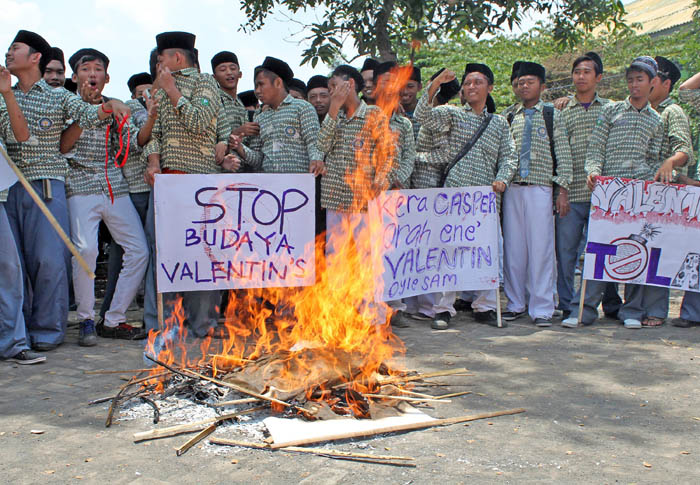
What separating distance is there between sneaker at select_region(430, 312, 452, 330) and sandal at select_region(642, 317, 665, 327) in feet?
6.62

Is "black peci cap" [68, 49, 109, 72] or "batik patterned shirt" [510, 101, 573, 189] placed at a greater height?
"black peci cap" [68, 49, 109, 72]

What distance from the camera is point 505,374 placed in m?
5.33

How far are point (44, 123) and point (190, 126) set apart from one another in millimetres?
1237

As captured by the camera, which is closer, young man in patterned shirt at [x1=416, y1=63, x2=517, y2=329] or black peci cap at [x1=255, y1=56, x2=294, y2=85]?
black peci cap at [x1=255, y1=56, x2=294, y2=85]

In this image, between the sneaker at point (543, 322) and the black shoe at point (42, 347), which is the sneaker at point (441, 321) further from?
the black shoe at point (42, 347)

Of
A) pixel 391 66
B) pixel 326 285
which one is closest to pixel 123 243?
pixel 326 285

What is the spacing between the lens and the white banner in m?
5.73

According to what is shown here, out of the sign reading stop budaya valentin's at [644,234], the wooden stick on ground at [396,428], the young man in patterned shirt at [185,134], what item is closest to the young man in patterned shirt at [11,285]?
the young man in patterned shirt at [185,134]

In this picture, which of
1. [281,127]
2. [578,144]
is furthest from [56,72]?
[578,144]

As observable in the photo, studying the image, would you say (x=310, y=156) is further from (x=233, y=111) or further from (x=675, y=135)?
(x=675, y=135)

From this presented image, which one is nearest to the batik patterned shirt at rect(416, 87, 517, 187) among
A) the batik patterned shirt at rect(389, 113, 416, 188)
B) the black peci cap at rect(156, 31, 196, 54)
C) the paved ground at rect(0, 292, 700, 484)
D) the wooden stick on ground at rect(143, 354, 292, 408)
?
the batik patterned shirt at rect(389, 113, 416, 188)

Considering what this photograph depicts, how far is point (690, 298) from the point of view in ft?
24.3

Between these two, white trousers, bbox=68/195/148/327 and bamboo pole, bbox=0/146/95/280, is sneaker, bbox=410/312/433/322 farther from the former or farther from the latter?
bamboo pole, bbox=0/146/95/280

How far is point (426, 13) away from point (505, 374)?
5973 mm
